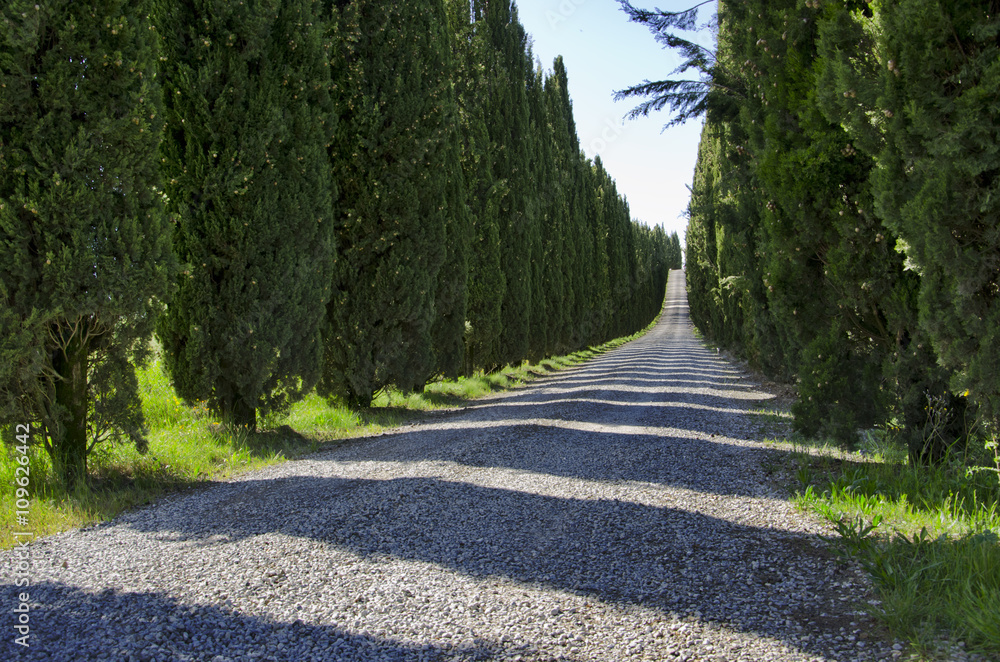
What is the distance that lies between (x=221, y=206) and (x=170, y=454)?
8.25ft

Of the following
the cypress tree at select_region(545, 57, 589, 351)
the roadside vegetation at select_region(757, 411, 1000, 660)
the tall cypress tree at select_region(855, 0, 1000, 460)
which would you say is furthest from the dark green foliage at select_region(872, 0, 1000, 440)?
the cypress tree at select_region(545, 57, 589, 351)

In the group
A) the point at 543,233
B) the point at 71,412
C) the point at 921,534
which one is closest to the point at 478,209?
the point at 543,233

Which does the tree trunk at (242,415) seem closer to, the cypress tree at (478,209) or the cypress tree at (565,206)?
the cypress tree at (478,209)

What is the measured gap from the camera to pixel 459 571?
2.90m

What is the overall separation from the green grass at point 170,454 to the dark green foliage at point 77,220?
0.25 m

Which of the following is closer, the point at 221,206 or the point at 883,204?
the point at 883,204

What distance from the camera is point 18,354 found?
3865 mm

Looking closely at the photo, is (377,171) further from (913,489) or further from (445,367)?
(913,489)

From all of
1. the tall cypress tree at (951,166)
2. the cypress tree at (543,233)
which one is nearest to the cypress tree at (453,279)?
the cypress tree at (543,233)

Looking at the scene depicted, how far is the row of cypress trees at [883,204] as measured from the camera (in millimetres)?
3150

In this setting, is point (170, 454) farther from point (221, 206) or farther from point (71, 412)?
point (221, 206)

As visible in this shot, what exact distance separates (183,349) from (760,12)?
6.70m

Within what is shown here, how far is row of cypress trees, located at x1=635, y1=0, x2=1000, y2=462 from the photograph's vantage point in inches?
124

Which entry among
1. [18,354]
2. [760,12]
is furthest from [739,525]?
[760,12]
